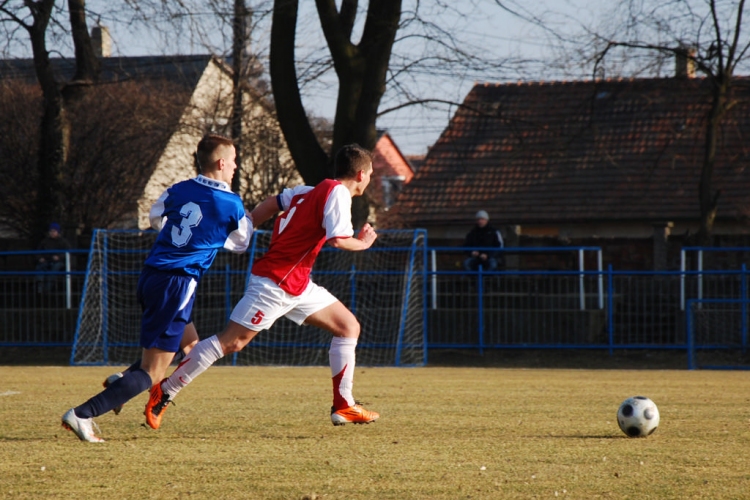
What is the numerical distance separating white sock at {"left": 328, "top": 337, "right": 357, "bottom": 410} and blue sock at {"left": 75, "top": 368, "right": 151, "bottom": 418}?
138 centimetres

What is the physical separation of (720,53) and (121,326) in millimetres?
12058

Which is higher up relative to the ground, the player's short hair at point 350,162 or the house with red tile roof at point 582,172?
the house with red tile roof at point 582,172

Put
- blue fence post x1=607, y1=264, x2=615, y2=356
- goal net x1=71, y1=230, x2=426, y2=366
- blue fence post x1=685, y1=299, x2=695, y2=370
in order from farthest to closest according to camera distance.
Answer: blue fence post x1=607, y1=264, x2=615, y2=356 < goal net x1=71, y1=230, x2=426, y2=366 < blue fence post x1=685, y1=299, x2=695, y2=370

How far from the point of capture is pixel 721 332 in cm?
1627

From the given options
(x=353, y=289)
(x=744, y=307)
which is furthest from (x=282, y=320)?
(x=744, y=307)

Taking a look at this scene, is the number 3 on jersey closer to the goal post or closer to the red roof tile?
the goal post

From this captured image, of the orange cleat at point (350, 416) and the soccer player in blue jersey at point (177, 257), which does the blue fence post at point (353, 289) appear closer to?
the orange cleat at point (350, 416)

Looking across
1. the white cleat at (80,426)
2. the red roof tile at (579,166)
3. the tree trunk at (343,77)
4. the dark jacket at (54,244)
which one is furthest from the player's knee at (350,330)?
the red roof tile at (579,166)

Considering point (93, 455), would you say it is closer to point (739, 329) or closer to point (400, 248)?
point (400, 248)

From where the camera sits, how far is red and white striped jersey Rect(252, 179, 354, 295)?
645cm

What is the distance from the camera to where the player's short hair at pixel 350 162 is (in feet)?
21.8

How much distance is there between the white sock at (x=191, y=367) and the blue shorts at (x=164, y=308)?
1.13 feet

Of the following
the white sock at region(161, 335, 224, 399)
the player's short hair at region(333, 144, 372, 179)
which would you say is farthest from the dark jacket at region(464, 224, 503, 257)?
the white sock at region(161, 335, 224, 399)

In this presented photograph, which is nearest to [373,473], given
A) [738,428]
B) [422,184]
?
[738,428]
